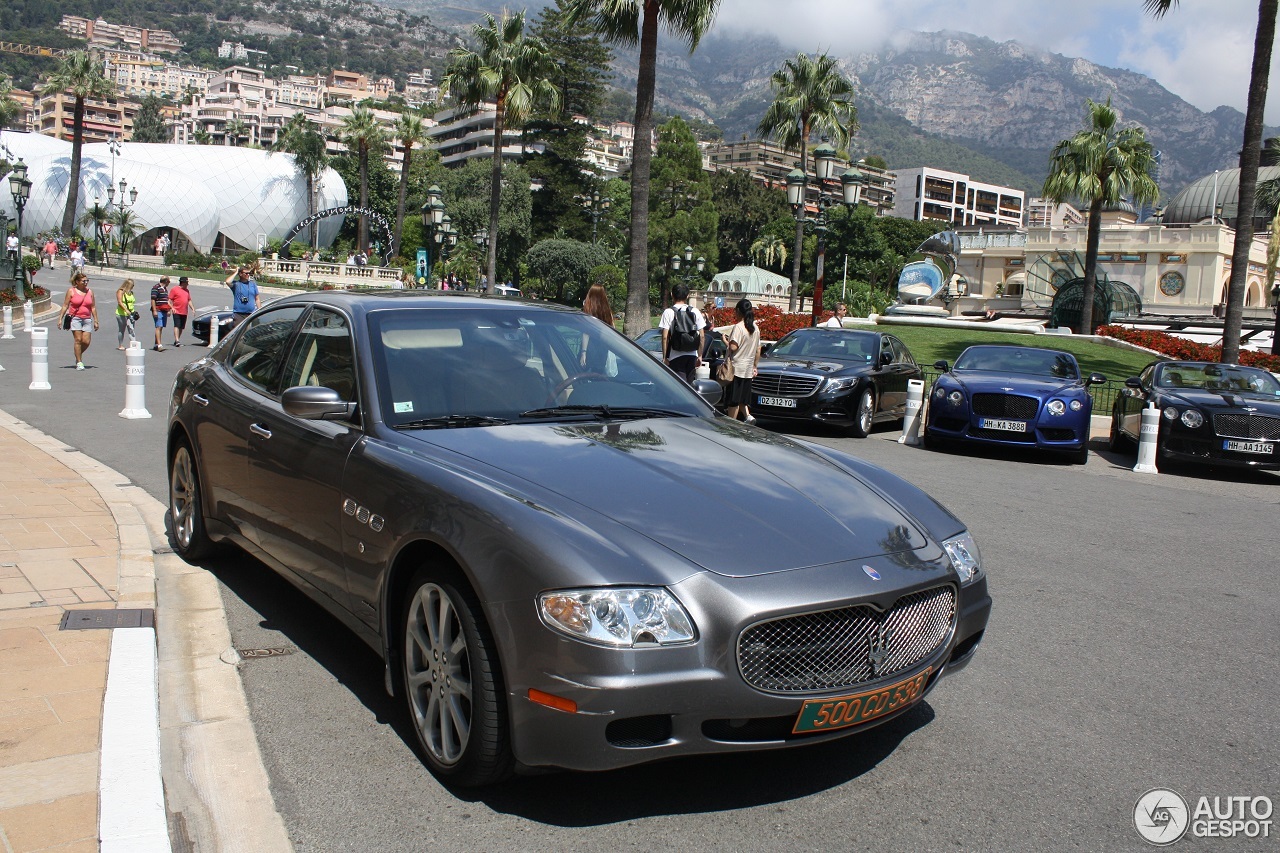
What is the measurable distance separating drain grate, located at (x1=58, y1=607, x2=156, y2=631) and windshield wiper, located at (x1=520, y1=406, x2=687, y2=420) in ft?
6.85

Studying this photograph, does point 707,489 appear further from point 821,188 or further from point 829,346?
point 821,188

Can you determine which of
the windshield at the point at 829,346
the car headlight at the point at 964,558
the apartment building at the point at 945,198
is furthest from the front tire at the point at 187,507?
the apartment building at the point at 945,198

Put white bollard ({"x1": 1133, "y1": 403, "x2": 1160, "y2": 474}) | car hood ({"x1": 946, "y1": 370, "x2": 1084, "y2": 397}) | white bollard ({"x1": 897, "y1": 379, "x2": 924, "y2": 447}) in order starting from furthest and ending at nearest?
white bollard ({"x1": 897, "y1": 379, "x2": 924, "y2": 447})
car hood ({"x1": 946, "y1": 370, "x2": 1084, "y2": 397})
white bollard ({"x1": 1133, "y1": 403, "x2": 1160, "y2": 474})

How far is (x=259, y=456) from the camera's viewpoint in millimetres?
4719

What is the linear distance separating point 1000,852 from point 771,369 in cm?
1192

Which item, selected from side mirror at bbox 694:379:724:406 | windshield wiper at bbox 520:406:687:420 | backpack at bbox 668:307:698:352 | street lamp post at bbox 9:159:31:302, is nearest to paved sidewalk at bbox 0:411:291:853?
windshield wiper at bbox 520:406:687:420

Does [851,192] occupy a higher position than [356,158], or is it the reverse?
[356,158]

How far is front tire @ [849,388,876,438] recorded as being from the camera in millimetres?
14461

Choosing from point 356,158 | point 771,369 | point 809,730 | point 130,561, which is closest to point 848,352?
point 771,369

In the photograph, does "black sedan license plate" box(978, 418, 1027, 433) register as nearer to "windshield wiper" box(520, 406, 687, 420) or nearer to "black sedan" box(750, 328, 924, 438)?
"black sedan" box(750, 328, 924, 438)

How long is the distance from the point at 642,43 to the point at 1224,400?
12.9 m

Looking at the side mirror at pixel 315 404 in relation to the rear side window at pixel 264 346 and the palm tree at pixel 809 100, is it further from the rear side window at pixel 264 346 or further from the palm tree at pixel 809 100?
the palm tree at pixel 809 100

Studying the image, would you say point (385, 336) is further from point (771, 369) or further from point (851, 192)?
point (851, 192)

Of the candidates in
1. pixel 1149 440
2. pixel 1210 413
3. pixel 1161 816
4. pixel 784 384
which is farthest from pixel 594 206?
pixel 1161 816
